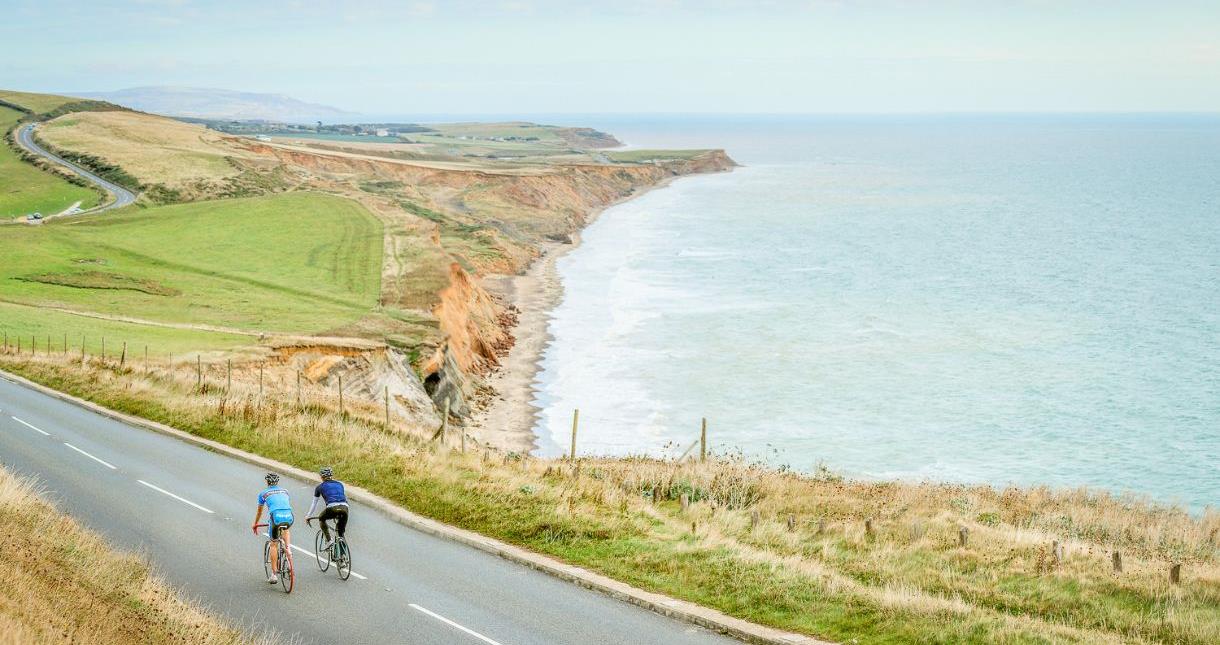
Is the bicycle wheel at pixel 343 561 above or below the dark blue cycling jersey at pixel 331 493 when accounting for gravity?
below

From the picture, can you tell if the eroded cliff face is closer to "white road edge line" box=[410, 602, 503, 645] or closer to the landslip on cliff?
the landslip on cliff

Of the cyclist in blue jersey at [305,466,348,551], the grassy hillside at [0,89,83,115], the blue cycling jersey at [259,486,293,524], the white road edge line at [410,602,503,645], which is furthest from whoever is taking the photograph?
the grassy hillside at [0,89,83,115]

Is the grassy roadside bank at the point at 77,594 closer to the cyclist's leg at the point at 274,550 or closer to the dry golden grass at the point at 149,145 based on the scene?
the cyclist's leg at the point at 274,550

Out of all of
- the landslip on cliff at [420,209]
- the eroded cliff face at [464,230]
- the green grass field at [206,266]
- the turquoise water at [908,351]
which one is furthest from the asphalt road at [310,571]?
the green grass field at [206,266]

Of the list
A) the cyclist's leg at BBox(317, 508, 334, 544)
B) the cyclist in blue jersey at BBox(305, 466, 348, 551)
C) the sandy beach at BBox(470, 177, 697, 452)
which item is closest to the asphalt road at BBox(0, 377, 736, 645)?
the cyclist's leg at BBox(317, 508, 334, 544)

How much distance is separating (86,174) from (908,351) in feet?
258

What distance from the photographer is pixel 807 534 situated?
20.3m

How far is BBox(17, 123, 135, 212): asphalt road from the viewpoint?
285ft

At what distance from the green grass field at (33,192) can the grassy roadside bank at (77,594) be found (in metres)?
75.6

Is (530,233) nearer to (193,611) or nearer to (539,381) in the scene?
(539,381)

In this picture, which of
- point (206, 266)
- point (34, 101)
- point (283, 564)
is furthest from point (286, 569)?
point (34, 101)

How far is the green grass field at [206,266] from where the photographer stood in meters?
50.1

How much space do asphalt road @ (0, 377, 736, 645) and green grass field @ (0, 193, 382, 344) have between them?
67.6ft

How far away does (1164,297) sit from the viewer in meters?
81.1
